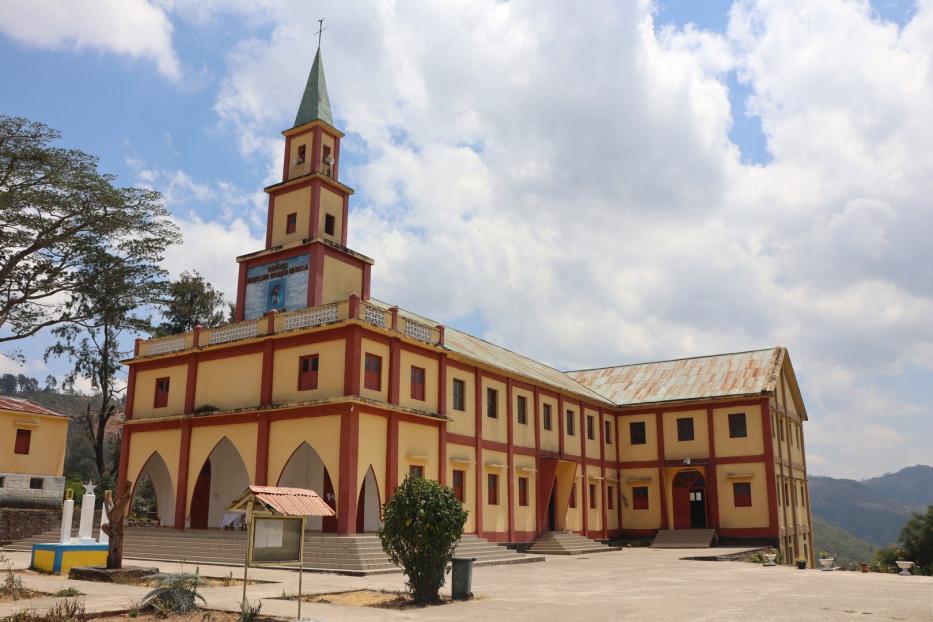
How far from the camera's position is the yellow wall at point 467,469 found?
91.6 ft

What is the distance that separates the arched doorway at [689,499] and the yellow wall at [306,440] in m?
19.5

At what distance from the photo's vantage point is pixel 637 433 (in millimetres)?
39812

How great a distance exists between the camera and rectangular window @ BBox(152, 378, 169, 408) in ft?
95.5

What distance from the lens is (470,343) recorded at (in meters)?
34.2

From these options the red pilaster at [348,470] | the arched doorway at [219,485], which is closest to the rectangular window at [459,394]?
the red pilaster at [348,470]

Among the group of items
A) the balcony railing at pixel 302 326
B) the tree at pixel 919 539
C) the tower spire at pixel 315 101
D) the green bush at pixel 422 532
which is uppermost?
the tower spire at pixel 315 101

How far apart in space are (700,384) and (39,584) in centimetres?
3110

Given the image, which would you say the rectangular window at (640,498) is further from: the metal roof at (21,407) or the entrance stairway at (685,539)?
the metal roof at (21,407)

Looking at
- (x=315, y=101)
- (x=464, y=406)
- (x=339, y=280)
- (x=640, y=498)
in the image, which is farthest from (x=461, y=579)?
(x=640, y=498)

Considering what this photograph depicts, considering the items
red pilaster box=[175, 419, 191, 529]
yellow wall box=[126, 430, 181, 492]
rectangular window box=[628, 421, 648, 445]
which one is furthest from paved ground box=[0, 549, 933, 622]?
rectangular window box=[628, 421, 648, 445]

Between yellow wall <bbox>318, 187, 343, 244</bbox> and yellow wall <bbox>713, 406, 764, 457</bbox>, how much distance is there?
785 inches

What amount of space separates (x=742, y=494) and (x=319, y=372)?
21.7 meters

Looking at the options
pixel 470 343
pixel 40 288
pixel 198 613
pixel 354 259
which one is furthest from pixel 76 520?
pixel 198 613

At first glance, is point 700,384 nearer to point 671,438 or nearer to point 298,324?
point 671,438
